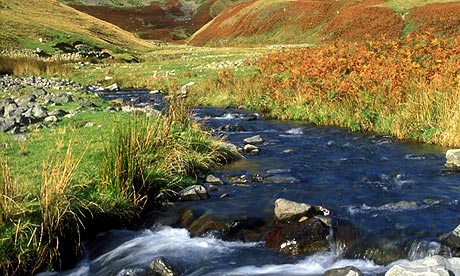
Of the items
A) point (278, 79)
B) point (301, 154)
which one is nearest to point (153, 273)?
point (301, 154)

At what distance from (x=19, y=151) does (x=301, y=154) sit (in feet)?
23.3

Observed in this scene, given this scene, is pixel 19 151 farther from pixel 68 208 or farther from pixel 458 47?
pixel 458 47

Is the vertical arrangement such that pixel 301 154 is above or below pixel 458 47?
below

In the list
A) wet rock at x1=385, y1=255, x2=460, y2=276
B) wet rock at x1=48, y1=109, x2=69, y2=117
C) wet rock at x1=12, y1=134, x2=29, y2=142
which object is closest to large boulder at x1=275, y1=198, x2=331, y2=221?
wet rock at x1=385, y1=255, x2=460, y2=276

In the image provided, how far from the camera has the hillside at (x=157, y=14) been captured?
113562 mm

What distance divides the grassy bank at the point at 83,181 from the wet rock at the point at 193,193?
0.93ft

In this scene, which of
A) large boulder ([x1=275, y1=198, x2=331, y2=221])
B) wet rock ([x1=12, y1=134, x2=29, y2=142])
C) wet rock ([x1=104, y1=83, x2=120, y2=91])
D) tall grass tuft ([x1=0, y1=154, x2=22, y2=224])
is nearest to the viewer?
tall grass tuft ([x1=0, y1=154, x2=22, y2=224])

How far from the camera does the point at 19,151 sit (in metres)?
12.0

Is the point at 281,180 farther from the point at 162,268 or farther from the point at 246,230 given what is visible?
the point at 162,268

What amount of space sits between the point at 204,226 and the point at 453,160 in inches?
244

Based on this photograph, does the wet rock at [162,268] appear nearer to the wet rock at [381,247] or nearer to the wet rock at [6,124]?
the wet rock at [381,247]

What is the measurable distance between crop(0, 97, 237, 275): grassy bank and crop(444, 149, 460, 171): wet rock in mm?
5213

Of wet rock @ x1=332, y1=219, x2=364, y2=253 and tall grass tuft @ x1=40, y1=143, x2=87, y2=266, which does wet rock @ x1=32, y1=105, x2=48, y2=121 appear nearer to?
tall grass tuft @ x1=40, y1=143, x2=87, y2=266

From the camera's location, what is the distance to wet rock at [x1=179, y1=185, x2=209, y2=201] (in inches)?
417
